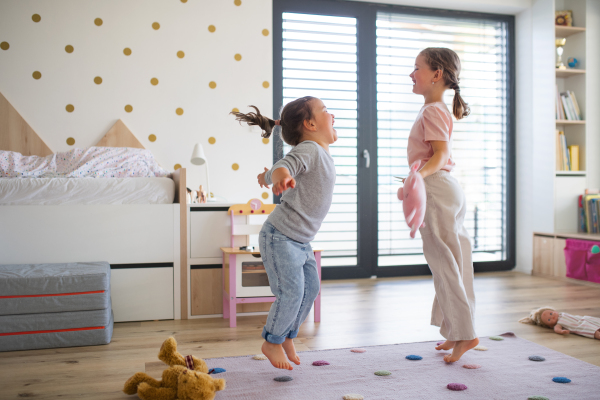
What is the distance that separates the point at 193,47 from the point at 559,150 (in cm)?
261

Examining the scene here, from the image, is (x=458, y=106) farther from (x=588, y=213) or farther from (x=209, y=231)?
(x=588, y=213)

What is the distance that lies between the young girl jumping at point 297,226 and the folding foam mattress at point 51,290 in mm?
811

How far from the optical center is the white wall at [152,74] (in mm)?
2797

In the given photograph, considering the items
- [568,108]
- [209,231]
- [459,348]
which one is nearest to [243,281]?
[209,231]

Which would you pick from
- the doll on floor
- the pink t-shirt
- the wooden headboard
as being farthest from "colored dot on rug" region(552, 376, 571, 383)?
the wooden headboard

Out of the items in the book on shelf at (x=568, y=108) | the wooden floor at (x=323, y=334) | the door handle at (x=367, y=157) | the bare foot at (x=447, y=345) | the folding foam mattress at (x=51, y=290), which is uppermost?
the book on shelf at (x=568, y=108)

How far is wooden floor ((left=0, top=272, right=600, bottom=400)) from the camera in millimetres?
1450

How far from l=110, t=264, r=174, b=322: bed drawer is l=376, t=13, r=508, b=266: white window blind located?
5.56 feet

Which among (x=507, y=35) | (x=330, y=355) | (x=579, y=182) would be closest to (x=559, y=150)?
(x=579, y=182)

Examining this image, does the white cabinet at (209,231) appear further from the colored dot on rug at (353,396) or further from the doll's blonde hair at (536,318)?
the doll's blonde hair at (536,318)

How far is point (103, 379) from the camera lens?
1.45 m

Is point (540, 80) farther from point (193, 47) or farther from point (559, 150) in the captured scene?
point (193, 47)

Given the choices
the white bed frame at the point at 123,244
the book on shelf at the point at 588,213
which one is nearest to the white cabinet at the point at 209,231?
the white bed frame at the point at 123,244

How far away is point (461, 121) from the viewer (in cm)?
355
